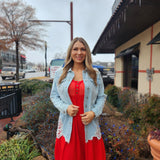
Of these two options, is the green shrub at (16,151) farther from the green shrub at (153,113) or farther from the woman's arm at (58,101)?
the green shrub at (153,113)

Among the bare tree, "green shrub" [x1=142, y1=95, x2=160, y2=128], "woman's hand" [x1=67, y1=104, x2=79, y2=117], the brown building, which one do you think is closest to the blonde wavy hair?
"woman's hand" [x1=67, y1=104, x2=79, y2=117]

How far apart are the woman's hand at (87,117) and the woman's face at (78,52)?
2.04 feet

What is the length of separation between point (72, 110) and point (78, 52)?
2.22ft

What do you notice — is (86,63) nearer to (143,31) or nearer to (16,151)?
(16,151)

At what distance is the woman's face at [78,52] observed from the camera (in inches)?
62.2

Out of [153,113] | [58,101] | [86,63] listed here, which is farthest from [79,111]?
[153,113]

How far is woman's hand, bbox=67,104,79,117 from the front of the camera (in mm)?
1406

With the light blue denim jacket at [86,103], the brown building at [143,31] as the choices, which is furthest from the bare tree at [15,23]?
the light blue denim jacket at [86,103]

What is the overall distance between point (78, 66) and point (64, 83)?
0.98 feet

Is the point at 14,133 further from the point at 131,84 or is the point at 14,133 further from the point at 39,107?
the point at 131,84

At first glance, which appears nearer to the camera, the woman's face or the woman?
the woman

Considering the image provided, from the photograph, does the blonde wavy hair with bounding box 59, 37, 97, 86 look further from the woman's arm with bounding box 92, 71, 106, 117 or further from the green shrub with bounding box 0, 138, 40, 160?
the green shrub with bounding box 0, 138, 40, 160

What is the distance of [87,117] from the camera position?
1411 mm

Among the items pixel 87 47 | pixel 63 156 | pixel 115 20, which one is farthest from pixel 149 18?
pixel 63 156
